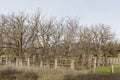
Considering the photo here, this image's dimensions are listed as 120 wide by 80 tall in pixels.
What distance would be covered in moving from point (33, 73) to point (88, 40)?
3596 cm

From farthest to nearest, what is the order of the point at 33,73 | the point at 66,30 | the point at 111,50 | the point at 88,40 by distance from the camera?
the point at 111,50
the point at 88,40
the point at 66,30
the point at 33,73

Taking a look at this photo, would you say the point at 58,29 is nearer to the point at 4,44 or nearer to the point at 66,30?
the point at 66,30

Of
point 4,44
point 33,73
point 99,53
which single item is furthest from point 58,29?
point 33,73

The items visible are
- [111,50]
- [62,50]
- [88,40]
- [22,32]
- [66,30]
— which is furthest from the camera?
[111,50]

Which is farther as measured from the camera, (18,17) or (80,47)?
(80,47)

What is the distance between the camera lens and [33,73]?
834 inches

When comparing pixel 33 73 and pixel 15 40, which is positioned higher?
pixel 15 40

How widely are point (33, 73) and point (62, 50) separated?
24203 mm

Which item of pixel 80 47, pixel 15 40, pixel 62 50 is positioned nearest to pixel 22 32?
pixel 15 40

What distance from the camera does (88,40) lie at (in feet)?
184

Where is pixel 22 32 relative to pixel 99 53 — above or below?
above

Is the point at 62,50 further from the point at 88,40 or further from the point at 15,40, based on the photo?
the point at 88,40

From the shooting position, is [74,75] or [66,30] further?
[66,30]

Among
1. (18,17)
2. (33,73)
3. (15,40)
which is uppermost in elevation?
(18,17)
